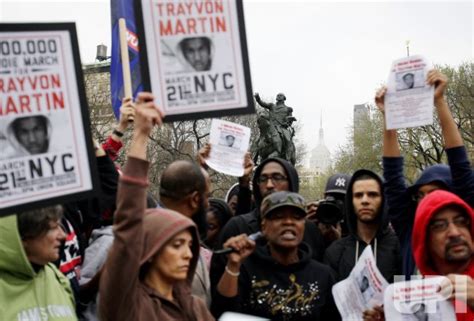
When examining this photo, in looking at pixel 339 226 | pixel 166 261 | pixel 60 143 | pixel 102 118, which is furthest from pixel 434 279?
pixel 102 118

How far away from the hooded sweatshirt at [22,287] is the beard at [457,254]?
68.9 inches

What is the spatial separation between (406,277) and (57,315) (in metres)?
2.00

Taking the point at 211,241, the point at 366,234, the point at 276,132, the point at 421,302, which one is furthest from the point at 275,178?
the point at 276,132

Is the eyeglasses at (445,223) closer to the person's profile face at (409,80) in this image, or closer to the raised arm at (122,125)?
the person's profile face at (409,80)

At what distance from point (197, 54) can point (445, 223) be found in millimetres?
1429

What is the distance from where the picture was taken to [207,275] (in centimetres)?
360

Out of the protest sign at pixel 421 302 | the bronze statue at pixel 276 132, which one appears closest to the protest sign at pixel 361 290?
the protest sign at pixel 421 302

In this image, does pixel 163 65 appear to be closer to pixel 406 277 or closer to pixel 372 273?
pixel 372 273

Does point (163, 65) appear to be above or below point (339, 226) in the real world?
above

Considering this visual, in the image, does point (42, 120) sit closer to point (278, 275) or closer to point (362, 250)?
point (278, 275)

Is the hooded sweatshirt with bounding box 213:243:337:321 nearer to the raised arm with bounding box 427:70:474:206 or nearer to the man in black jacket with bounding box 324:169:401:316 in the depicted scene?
the man in black jacket with bounding box 324:169:401:316

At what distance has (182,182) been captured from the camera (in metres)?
3.74

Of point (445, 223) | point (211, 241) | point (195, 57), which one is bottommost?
point (211, 241)

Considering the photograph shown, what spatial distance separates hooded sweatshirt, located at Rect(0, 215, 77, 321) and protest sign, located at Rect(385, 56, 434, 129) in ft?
6.71
